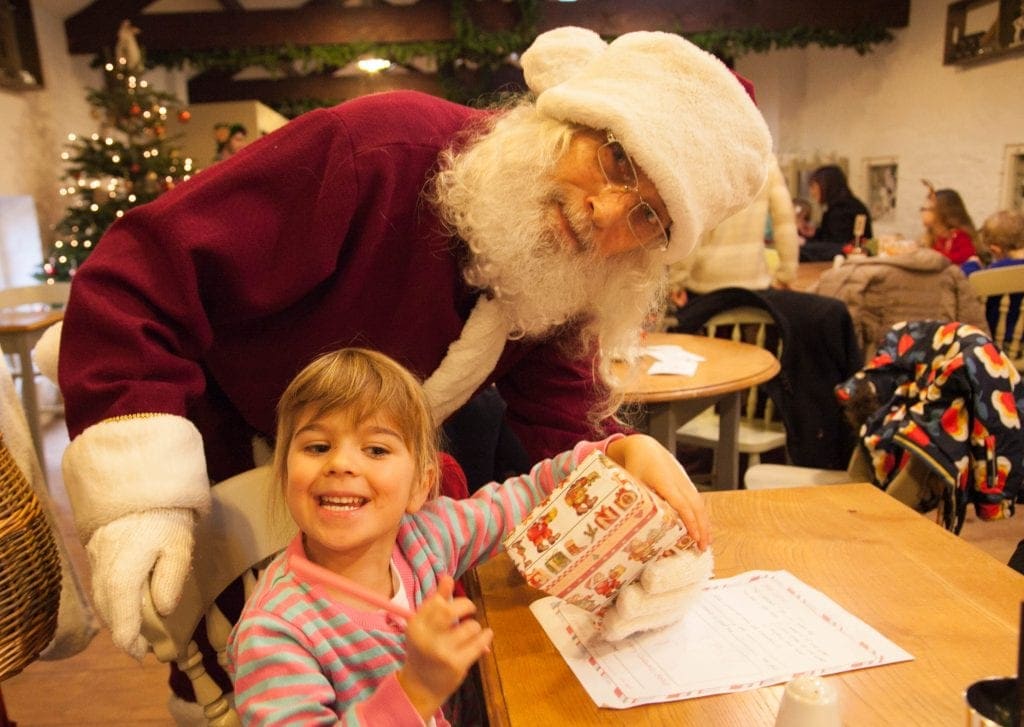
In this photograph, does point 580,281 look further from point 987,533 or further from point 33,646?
point 987,533

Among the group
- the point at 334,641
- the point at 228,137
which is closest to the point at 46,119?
the point at 228,137

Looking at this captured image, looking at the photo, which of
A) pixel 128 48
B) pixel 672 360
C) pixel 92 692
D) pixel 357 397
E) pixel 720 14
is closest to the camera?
pixel 357 397

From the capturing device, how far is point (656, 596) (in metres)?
0.86

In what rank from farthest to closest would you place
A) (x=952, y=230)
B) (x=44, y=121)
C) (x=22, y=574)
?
(x=44, y=121)
(x=952, y=230)
(x=22, y=574)

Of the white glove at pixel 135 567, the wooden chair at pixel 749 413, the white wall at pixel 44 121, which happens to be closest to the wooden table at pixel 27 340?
the white wall at pixel 44 121

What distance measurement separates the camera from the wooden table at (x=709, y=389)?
2.24 m

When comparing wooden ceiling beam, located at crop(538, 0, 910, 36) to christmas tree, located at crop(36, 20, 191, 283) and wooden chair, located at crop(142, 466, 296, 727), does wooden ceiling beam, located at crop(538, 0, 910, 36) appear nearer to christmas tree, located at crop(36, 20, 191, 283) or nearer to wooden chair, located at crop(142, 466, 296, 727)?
christmas tree, located at crop(36, 20, 191, 283)

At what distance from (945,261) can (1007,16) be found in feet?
11.5

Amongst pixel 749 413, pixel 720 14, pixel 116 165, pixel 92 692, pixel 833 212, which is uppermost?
pixel 720 14

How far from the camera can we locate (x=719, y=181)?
3.87 feet

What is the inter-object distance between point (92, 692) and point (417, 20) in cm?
616

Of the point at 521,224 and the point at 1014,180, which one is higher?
the point at 521,224

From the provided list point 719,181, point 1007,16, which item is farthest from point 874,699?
point 1007,16

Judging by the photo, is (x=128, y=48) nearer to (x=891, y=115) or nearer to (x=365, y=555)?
(x=891, y=115)
